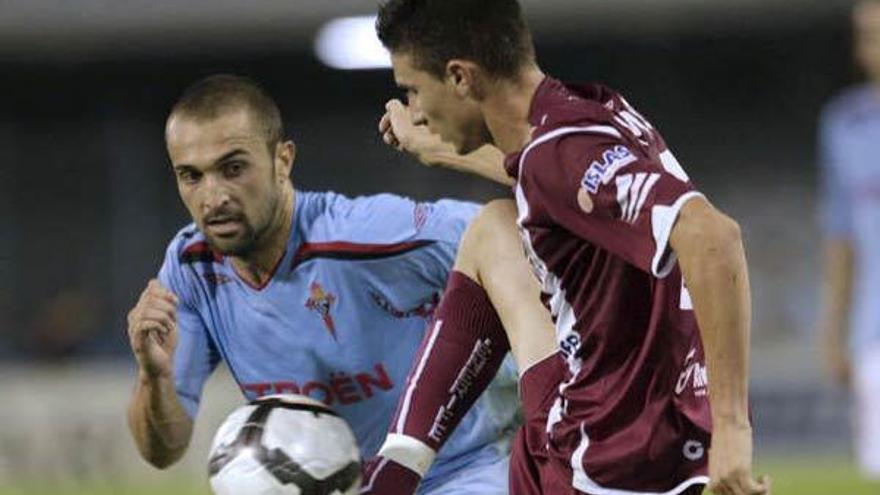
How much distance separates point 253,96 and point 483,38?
1.34 meters

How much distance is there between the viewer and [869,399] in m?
7.36

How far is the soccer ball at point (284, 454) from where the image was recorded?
4422 millimetres

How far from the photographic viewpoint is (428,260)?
5172 millimetres

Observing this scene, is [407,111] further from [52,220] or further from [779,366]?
[52,220]

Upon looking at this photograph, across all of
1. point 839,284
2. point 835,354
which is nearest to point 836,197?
point 839,284

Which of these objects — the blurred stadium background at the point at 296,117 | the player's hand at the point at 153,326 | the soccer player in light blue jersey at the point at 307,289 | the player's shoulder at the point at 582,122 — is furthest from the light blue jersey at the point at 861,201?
the blurred stadium background at the point at 296,117

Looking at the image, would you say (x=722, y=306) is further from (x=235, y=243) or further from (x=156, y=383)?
(x=156, y=383)

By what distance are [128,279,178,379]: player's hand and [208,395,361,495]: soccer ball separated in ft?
1.14

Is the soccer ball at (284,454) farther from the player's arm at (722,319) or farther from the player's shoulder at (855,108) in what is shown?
the player's shoulder at (855,108)

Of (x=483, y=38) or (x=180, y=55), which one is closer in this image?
(x=483, y=38)

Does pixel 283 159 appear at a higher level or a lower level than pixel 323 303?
higher

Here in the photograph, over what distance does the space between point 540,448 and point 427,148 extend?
87 cm

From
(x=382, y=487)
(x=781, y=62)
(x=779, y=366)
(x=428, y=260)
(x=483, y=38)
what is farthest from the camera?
(x=781, y=62)

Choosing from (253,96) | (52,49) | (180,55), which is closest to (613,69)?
(180,55)
